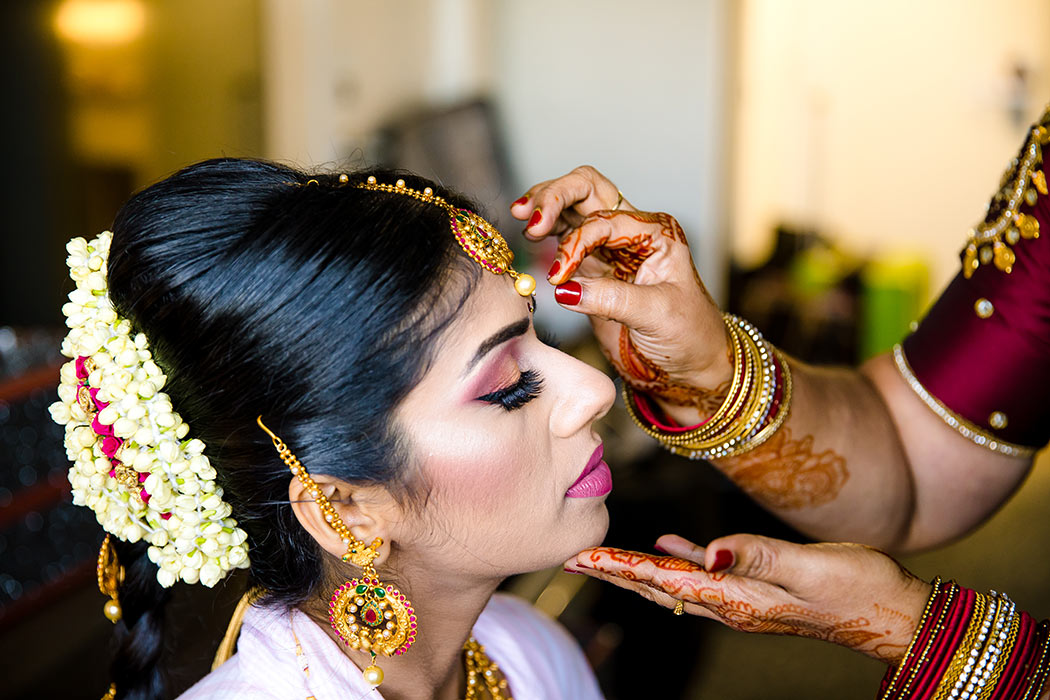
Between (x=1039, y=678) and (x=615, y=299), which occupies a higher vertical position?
(x=615, y=299)

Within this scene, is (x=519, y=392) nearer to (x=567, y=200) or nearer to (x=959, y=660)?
(x=567, y=200)

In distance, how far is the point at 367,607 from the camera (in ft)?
3.83

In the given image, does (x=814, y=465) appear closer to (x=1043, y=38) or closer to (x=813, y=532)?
(x=813, y=532)

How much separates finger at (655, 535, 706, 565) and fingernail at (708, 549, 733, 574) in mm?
70

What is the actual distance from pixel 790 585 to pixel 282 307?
661mm

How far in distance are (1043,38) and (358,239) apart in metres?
6.83

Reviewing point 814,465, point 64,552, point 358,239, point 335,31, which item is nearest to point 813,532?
point 814,465

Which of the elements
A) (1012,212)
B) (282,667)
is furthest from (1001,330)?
(282,667)

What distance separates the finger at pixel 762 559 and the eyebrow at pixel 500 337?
35 centimetres

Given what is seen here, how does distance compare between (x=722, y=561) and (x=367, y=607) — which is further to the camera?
(x=367, y=607)

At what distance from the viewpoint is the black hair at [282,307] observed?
1.07 meters

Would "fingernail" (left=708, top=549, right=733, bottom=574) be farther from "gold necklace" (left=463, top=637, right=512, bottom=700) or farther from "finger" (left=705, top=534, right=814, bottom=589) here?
"gold necklace" (left=463, top=637, right=512, bottom=700)

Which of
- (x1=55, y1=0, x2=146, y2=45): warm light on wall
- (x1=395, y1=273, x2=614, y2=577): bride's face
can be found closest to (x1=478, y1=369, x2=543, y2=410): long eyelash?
(x1=395, y1=273, x2=614, y2=577): bride's face

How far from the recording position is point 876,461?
1461 mm
